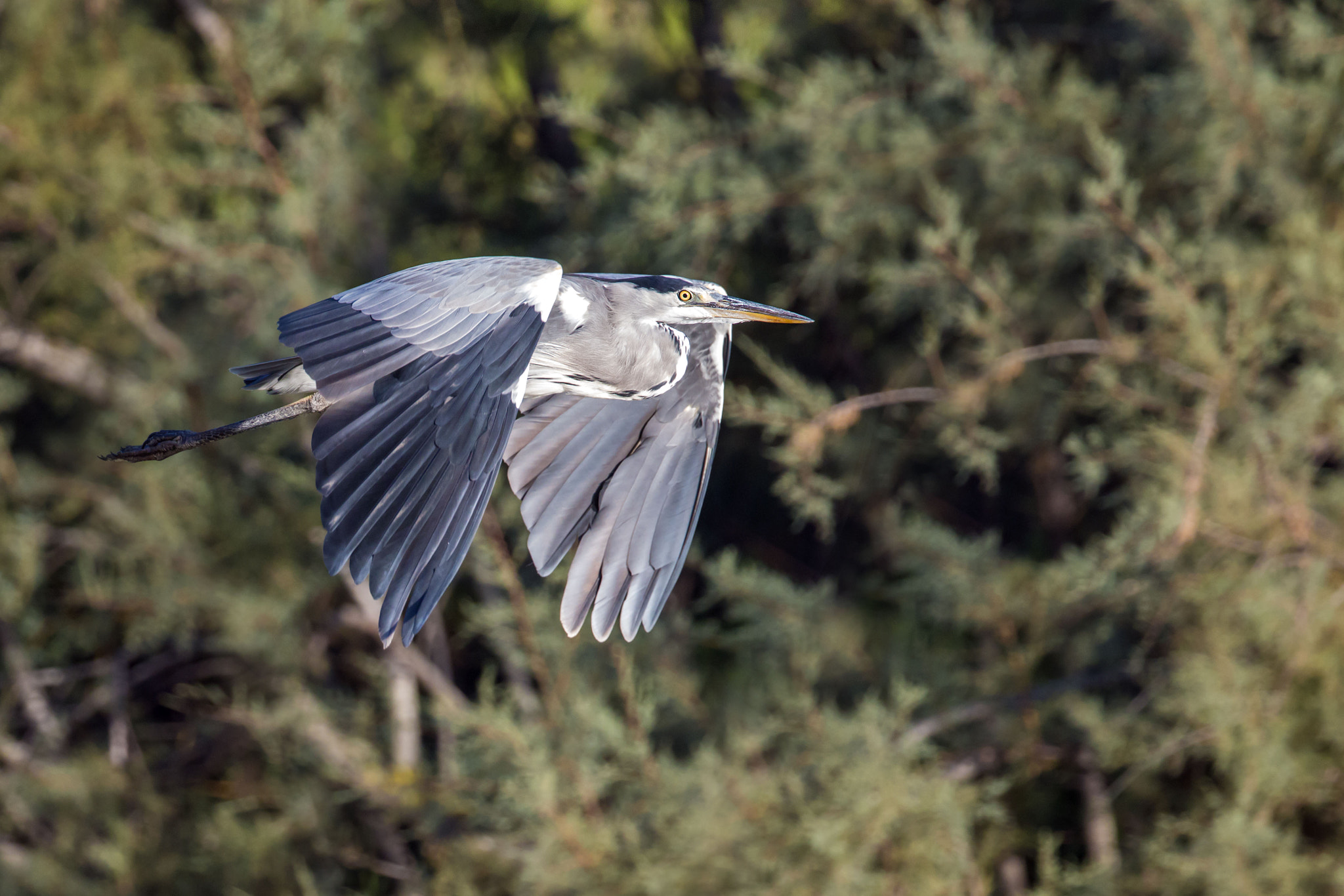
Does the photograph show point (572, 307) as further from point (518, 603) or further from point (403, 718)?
point (403, 718)

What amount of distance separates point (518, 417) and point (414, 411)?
0.74 metres

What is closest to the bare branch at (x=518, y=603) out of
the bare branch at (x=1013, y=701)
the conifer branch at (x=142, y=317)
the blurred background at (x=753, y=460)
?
the blurred background at (x=753, y=460)

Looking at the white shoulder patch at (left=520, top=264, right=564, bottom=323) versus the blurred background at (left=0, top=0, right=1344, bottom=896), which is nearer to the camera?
the white shoulder patch at (left=520, top=264, right=564, bottom=323)

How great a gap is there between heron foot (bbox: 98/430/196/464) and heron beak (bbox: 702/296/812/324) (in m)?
1.13

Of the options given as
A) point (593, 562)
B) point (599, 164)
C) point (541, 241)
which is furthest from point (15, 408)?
point (593, 562)

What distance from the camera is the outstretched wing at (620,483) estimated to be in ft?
9.17

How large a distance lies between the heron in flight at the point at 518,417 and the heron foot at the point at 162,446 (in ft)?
0.06

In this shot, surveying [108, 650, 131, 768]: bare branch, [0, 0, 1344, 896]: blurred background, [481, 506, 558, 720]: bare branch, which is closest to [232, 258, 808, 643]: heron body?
[0, 0, 1344, 896]: blurred background

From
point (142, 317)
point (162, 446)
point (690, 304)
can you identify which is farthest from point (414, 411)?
point (142, 317)

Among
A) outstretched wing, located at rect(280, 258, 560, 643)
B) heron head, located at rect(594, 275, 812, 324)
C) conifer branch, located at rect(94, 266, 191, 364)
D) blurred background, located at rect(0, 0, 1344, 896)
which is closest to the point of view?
outstretched wing, located at rect(280, 258, 560, 643)

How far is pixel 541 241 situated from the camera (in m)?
6.83

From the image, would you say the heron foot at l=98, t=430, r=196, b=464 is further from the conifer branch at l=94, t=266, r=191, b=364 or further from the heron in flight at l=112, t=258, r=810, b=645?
the conifer branch at l=94, t=266, r=191, b=364

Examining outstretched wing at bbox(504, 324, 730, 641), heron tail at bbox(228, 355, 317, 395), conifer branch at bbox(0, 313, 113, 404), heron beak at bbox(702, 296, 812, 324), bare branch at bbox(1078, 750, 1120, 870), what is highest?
heron beak at bbox(702, 296, 812, 324)

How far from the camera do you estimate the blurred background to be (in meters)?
4.98
